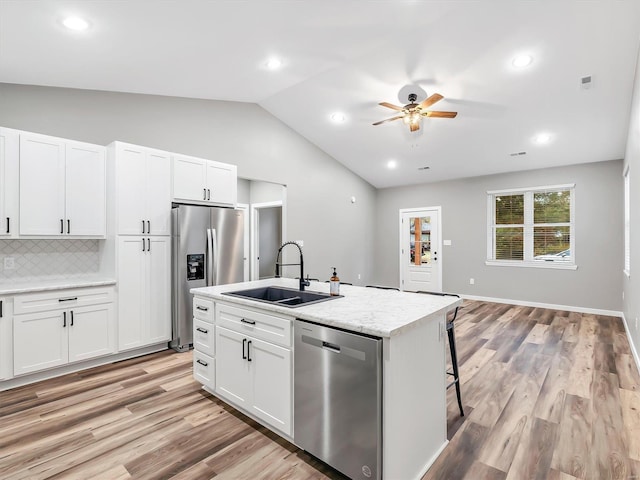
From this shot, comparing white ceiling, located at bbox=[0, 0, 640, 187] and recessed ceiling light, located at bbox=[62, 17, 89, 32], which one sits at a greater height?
white ceiling, located at bbox=[0, 0, 640, 187]

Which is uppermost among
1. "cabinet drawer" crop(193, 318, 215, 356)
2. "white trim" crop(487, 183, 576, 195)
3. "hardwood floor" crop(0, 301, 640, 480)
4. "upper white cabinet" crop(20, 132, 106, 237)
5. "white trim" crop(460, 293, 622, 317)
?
"white trim" crop(487, 183, 576, 195)

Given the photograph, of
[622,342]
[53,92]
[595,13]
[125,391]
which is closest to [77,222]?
[53,92]

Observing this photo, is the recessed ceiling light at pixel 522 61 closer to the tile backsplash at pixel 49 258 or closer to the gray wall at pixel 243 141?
the gray wall at pixel 243 141

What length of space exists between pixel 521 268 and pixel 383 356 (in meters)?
6.01

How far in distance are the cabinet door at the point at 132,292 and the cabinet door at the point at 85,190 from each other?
1.08 feet

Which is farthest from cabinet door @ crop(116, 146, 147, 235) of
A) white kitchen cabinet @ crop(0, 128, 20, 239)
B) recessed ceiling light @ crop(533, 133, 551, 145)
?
recessed ceiling light @ crop(533, 133, 551, 145)

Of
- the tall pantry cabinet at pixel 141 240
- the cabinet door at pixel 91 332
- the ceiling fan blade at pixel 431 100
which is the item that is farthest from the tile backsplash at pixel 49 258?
the ceiling fan blade at pixel 431 100

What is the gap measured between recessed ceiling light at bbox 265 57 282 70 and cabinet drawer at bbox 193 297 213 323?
260cm

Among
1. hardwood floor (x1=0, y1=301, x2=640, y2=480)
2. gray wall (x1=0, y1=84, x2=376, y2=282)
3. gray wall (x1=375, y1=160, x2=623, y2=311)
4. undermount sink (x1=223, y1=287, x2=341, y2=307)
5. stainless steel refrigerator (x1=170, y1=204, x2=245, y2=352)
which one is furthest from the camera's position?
gray wall (x1=375, y1=160, x2=623, y2=311)

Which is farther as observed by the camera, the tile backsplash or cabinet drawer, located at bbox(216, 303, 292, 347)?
the tile backsplash

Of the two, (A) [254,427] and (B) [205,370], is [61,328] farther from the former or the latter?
(A) [254,427]

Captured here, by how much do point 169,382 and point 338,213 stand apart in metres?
4.79

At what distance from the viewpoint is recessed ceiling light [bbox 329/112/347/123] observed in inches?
201

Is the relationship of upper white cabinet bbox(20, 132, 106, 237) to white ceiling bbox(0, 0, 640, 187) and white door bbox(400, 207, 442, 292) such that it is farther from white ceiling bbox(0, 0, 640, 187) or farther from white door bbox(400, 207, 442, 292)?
white door bbox(400, 207, 442, 292)
